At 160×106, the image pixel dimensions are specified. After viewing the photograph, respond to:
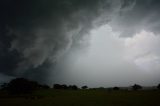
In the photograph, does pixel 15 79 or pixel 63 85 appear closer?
Result: pixel 15 79

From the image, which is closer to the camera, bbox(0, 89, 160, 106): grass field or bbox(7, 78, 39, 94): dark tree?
bbox(0, 89, 160, 106): grass field

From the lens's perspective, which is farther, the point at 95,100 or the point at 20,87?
the point at 20,87

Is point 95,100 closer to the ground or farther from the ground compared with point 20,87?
closer to the ground

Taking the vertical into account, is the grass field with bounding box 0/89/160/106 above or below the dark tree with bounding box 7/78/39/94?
below

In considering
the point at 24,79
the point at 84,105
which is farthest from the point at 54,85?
the point at 84,105

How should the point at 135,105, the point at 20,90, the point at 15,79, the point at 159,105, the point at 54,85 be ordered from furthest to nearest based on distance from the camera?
the point at 54,85 → the point at 15,79 → the point at 20,90 → the point at 135,105 → the point at 159,105

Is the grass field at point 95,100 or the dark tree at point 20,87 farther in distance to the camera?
the dark tree at point 20,87

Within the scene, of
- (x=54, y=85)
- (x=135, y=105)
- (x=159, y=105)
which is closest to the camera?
(x=159, y=105)

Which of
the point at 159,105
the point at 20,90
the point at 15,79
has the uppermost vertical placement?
the point at 15,79

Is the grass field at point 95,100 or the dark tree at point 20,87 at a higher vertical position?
the dark tree at point 20,87

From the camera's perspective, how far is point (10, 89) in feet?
421

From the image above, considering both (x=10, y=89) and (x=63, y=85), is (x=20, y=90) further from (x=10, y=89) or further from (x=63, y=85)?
(x=63, y=85)

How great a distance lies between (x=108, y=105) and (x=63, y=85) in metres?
158

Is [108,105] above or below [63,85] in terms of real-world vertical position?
below
